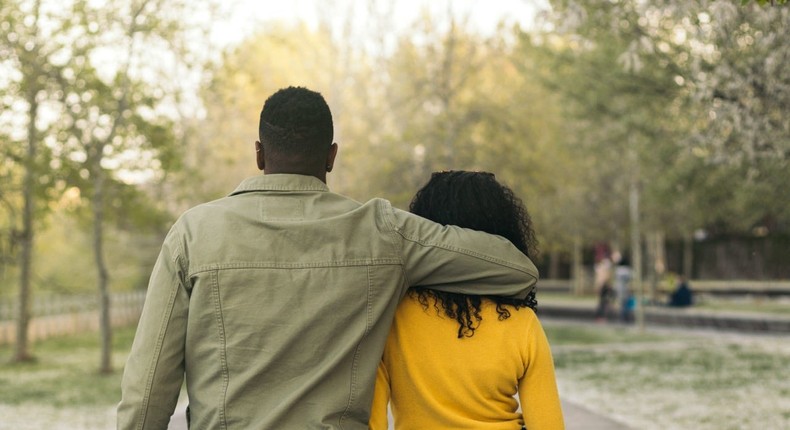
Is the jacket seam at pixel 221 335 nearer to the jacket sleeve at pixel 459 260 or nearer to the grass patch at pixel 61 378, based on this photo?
the jacket sleeve at pixel 459 260

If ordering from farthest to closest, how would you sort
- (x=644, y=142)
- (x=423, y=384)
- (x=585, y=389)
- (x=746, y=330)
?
(x=746, y=330), (x=644, y=142), (x=585, y=389), (x=423, y=384)

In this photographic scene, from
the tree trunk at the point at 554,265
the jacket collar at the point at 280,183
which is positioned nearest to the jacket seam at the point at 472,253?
the jacket collar at the point at 280,183

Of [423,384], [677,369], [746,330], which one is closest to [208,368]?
[423,384]

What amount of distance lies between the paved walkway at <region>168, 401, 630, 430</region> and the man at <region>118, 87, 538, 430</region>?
19.5 feet

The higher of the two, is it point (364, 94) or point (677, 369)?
point (364, 94)

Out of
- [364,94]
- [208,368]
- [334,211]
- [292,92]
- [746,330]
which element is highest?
[364,94]

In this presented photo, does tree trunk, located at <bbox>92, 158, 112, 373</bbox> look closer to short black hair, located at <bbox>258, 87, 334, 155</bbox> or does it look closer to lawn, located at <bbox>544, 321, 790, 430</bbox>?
lawn, located at <bbox>544, 321, 790, 430</bbox>

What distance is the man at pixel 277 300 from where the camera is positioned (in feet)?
8.20

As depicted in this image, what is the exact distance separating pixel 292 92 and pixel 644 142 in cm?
1691

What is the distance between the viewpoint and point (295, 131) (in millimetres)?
2646

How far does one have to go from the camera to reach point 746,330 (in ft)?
68.7

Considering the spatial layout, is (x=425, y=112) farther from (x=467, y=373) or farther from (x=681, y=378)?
(x=467, y=373)

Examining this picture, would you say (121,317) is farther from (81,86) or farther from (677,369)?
(677,369)

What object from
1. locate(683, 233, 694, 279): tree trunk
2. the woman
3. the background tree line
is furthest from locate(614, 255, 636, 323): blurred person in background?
the woman
